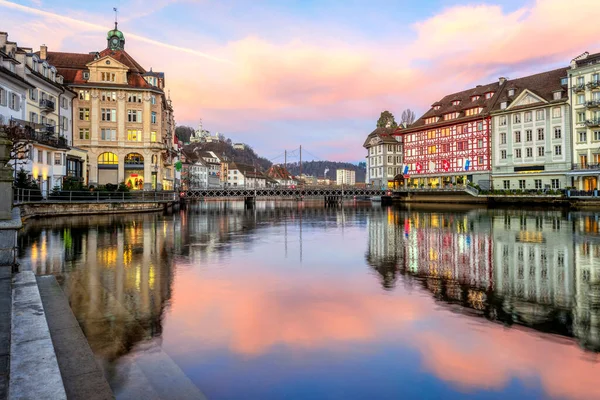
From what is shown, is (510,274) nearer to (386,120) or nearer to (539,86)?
(539,86)

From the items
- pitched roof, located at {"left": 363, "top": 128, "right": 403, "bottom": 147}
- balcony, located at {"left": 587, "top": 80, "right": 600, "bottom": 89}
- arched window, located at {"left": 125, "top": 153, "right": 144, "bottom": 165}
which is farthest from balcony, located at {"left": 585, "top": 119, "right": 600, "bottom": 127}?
arched window, located at {"left": 125, "top": 153, "right": 144, "bottom": 165}

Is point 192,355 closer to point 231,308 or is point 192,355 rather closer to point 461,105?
point 231,308

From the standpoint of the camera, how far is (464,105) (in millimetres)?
80562

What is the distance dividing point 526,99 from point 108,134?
2473 inches

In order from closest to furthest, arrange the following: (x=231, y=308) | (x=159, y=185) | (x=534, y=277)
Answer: (x=231, y=308) < (x=534, y=277) < (x=159, y=185)

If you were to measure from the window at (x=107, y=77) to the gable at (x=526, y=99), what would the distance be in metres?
60.5

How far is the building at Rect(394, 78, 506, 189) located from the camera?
75375 mm

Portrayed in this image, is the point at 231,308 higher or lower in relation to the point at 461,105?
lower

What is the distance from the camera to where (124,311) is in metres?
8.94

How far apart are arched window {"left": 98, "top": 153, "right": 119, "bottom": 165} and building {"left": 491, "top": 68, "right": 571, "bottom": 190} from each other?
59.6 m

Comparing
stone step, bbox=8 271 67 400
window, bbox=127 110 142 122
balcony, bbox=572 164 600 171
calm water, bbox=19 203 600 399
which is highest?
window, bbox=127 110 142 122

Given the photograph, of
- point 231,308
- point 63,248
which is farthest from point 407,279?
point 63,248

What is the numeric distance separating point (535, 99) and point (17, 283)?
240 ft

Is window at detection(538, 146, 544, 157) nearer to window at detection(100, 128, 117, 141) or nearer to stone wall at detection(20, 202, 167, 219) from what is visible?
stone wall at detection(20, 202, 167, 219)
